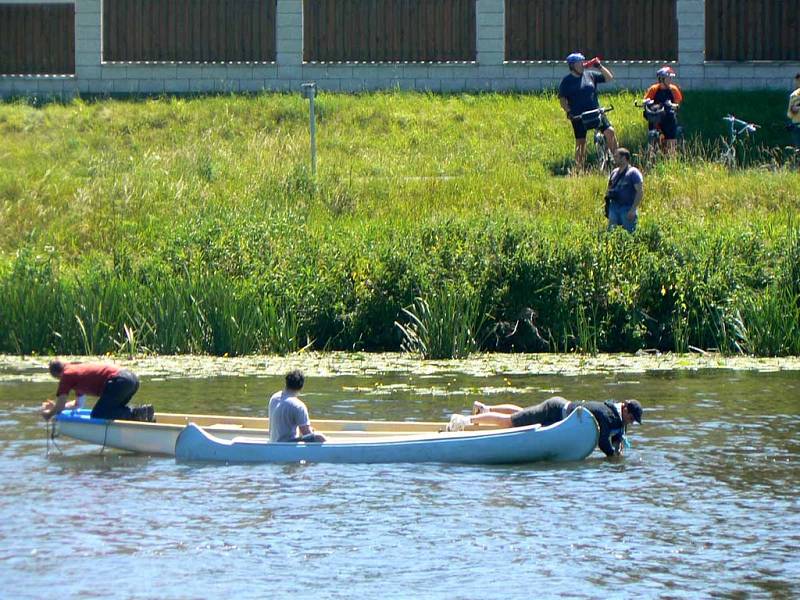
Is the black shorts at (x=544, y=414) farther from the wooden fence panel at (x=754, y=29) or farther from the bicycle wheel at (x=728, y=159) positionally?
the wooden fence panel at (x=754, y=29)

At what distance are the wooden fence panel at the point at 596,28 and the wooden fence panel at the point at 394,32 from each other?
109 centimetres

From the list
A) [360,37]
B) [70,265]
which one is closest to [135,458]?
[70,265]

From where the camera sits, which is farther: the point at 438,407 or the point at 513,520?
the point at 438,407

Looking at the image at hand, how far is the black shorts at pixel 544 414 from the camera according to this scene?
53.0ft

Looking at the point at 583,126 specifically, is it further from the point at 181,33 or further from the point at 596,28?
the point at 181,33

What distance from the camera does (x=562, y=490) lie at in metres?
15.0

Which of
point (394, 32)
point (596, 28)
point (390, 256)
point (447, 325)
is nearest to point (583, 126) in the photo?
point (390, 256)

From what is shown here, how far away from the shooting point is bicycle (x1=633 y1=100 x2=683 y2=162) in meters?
28.6

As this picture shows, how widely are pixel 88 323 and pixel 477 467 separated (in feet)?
27.1

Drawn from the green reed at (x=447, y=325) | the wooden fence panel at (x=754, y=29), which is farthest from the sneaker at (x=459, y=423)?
the wooden fence panel at (x=754, y=29)

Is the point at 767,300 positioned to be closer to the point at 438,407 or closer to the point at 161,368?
the point at 438,407

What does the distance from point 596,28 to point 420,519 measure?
73.7 ft

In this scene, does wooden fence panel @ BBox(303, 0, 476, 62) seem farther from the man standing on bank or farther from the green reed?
the green reed

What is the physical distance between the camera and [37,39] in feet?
116
